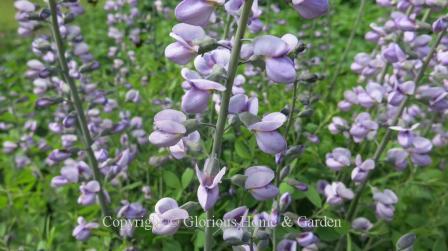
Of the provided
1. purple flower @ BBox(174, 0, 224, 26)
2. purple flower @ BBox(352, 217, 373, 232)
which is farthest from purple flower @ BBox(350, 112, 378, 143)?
purple flower @ BBox(174, 0, 224, 26)

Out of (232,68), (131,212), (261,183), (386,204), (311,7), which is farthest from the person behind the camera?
(131,212)

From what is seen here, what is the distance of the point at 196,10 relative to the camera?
3.96ft

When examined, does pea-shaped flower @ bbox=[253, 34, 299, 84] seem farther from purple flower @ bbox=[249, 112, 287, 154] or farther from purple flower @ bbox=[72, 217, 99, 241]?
purple flower @ bbox=[72, 217, 99, 241]

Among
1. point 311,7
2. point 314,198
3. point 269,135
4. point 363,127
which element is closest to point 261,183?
point 269,135

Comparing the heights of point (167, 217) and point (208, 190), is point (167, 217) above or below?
below

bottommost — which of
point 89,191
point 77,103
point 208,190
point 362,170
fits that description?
point 89,191

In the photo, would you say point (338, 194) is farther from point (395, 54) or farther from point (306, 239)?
point (395, 54)

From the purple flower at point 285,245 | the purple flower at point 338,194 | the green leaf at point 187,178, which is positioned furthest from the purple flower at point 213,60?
the purple flower at point 338,194

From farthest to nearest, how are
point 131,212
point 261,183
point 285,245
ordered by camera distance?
point 131,212, point 285,245, point 261,183

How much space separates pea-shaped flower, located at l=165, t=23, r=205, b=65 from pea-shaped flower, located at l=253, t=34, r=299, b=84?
0.20 metres

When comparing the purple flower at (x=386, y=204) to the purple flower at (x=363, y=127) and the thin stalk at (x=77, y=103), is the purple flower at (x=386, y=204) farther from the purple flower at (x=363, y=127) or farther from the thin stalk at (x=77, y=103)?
the thin stalk at (x=77, y=103)

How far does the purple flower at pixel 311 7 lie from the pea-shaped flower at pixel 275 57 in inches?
3.8

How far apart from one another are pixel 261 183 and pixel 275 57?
1.31ft

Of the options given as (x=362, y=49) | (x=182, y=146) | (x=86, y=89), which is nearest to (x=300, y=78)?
(x=182, y=146)
